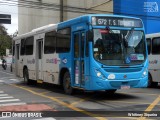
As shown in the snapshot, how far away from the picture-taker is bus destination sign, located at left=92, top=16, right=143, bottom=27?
13305 millimetres

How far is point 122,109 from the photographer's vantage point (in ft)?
36.3

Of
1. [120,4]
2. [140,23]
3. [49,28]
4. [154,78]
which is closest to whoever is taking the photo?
[140,23]

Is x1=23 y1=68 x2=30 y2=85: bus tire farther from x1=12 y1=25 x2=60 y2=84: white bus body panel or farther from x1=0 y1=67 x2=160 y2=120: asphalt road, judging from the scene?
x1=0 y1=67 x2=160 y2=120: asphalt road

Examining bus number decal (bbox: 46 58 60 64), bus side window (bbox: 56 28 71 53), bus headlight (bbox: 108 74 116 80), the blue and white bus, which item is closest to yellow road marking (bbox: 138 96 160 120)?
the blue and white bus

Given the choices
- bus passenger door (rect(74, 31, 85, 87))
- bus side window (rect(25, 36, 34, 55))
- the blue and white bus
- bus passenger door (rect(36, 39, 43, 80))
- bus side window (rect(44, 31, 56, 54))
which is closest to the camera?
the blue and white bus

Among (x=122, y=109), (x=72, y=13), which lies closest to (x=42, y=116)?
(x=122, y=109)

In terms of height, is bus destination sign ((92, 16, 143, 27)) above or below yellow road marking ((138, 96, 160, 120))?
above

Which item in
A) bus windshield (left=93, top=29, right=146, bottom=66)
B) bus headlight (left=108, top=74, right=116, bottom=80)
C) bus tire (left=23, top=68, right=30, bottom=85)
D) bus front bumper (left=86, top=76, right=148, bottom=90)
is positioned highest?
bus windshield (left=93, top=29, right=146, bottom=66)

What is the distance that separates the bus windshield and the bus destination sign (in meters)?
0.26

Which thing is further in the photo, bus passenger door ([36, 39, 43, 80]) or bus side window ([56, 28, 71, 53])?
bus passenger door ([36, 39, 43, 80])

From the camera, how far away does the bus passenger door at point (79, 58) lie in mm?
13727

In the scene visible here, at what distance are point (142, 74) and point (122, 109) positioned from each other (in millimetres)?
2896

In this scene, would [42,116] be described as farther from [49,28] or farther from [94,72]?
[49,28]

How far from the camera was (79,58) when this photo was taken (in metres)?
13.9
